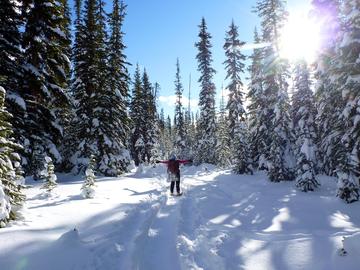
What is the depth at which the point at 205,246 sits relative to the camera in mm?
8320

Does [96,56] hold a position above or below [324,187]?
above

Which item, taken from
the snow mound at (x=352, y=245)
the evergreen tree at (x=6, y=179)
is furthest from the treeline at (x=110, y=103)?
the snow mound at (x=352, y=245)

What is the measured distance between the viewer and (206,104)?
48.3m

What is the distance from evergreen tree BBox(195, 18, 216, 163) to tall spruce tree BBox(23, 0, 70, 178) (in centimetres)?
2993

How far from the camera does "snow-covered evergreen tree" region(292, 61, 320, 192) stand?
1822 cm

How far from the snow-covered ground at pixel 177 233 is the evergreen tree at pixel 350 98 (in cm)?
96

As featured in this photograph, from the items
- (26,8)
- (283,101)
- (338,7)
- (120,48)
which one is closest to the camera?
(26,8)

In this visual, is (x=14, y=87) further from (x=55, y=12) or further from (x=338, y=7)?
(x=338, y=7)

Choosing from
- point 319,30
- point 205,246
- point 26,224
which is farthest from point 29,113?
point 319,30

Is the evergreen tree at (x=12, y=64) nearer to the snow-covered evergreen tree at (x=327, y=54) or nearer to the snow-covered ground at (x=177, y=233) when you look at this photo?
the snow-covered ground at (x=177, y=233)

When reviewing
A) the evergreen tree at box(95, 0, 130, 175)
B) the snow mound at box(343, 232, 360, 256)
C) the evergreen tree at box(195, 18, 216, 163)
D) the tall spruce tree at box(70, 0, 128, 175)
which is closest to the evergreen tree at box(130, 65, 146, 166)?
the evergreen tree at box(195, 18, 216, 163)

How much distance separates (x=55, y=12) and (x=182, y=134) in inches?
1582

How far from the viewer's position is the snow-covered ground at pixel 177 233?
265 inches

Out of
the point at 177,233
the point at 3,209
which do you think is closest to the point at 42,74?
the point at 3,209
